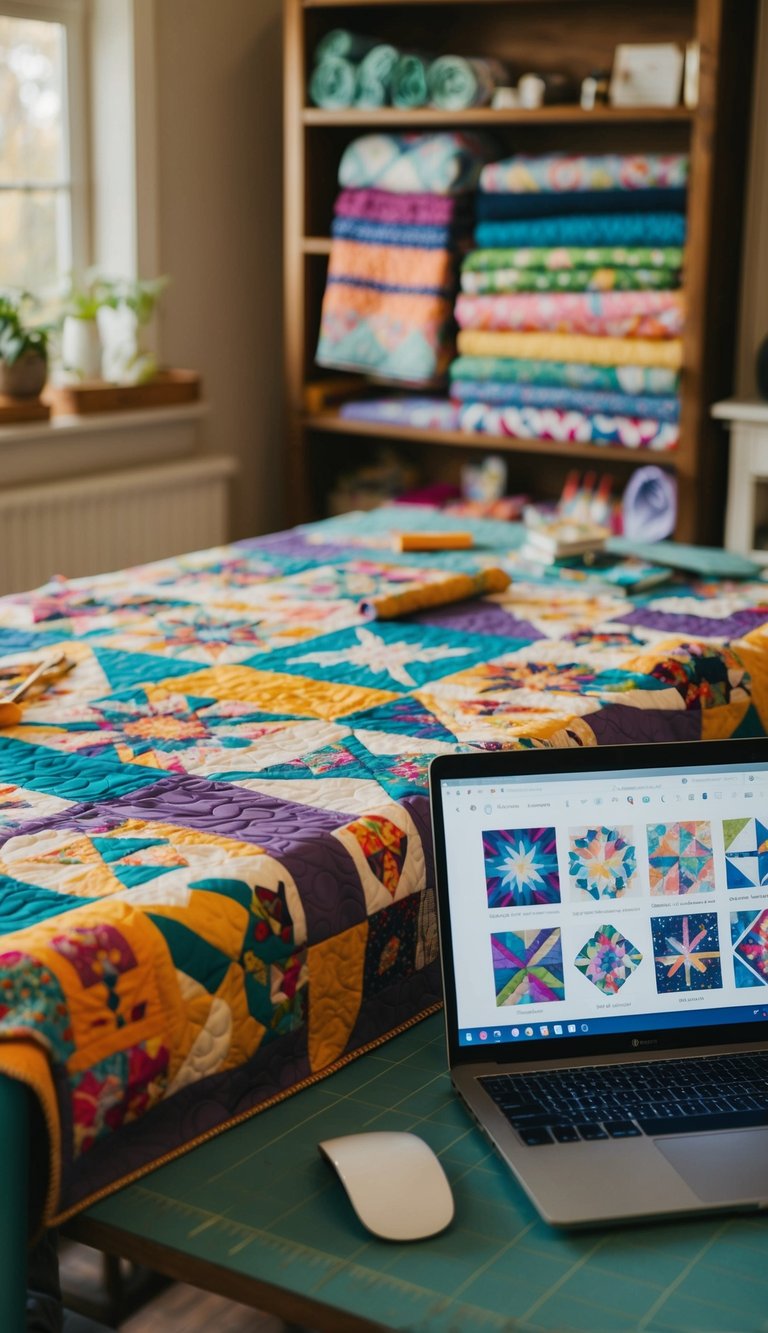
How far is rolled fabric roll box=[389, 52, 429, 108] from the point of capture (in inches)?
142

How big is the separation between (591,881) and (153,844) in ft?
1.39

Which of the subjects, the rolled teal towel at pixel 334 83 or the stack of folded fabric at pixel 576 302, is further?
the rolled teal towel at pixel 334 83

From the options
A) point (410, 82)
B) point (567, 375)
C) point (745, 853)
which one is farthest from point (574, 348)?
point (745, 853)

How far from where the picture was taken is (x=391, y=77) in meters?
3.63

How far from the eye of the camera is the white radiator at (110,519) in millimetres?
3348

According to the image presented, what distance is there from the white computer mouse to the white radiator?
239cm

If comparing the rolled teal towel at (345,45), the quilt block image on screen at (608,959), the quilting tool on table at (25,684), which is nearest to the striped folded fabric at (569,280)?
the rolled teal towel at (345,45)

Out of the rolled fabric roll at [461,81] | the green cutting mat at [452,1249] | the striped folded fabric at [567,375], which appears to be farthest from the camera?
the rolled fabric roll at [461,81]

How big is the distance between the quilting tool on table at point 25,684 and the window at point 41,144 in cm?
189

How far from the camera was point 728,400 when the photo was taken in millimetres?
3518

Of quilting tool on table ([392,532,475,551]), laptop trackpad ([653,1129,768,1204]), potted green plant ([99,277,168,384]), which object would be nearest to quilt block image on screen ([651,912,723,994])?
laptop trackpad ([653,1129,768,1204])

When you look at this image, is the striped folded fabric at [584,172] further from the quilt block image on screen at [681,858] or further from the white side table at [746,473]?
the quilt block image on screen at [681,858]

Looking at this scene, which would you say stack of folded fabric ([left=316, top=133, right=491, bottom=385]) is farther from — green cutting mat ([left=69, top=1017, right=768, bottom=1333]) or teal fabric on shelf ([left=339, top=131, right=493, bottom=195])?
green cutting mat ([left=69, top=1017, right=768, bottom=1333])

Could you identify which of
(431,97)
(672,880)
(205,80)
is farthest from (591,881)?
(205,80)
